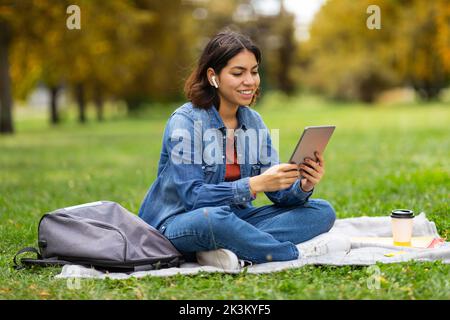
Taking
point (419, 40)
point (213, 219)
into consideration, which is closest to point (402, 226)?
point (213, 219)

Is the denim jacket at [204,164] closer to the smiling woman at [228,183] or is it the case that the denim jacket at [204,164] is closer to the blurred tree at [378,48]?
the smiling woman at [228,183]

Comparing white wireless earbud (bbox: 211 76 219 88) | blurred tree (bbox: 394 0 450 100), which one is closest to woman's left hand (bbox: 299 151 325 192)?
white wireless earbud (bbox: 211 76 219 88)

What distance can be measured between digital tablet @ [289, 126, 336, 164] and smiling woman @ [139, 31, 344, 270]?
0.27 ft

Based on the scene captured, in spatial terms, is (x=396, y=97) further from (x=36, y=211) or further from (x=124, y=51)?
(x=36, y=211)

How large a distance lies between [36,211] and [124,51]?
16274mm

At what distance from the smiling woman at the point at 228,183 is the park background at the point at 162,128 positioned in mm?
252

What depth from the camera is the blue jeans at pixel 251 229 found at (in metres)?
3.99

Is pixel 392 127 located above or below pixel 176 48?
below

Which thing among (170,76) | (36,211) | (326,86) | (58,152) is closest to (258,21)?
(326,86)

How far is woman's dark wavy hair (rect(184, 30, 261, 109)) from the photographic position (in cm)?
427

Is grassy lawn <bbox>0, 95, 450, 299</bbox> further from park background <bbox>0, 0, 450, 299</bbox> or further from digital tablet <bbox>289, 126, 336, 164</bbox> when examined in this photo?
digital tablet <bbox>289, 126, 336, 164</bbox>

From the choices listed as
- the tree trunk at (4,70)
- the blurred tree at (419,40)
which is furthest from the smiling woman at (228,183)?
the blurred tree at (419,40)

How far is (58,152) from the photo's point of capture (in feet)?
45.1

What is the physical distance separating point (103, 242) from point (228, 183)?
0.83 metres
